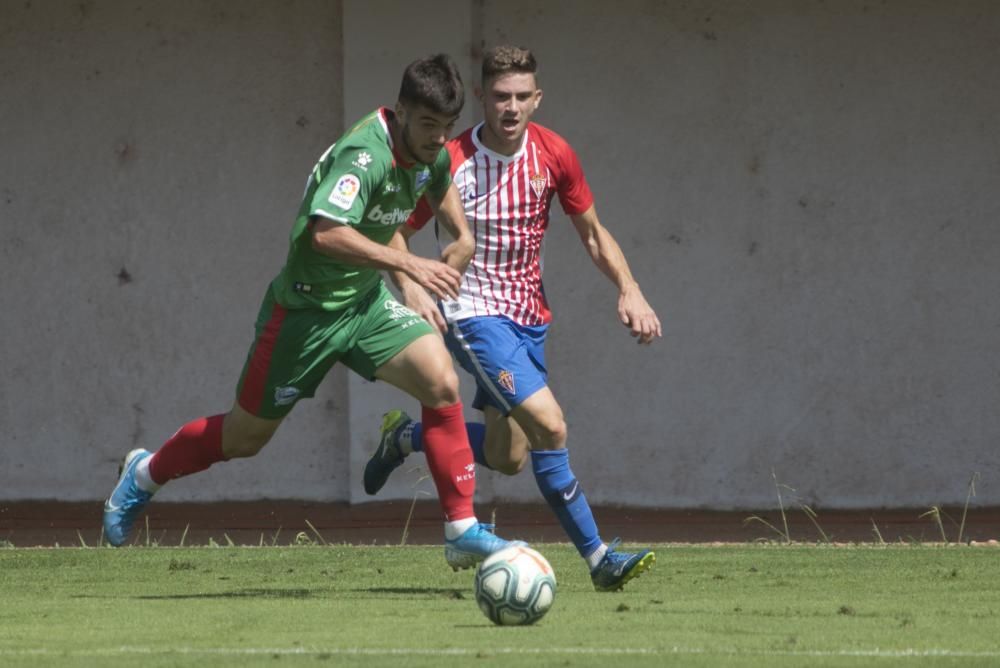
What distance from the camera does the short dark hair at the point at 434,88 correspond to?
19.7 feet

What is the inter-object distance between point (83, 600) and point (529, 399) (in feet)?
5.69

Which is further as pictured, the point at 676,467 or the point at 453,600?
the point at 676,467

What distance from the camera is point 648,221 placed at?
10.9m

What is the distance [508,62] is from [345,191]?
111 cm

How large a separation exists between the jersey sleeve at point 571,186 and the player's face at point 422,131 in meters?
0.98

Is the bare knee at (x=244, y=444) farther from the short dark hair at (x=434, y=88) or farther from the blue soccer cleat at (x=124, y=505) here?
the short dark hair at (x=434, y=88)

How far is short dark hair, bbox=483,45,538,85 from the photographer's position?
6801 millimetres

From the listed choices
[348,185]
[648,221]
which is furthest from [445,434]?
[648,221]

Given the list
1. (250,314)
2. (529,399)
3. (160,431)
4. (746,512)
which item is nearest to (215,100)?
(250,314)

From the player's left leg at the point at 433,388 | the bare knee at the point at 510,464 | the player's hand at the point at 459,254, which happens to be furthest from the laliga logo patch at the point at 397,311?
the bare knee at the point at 510,464

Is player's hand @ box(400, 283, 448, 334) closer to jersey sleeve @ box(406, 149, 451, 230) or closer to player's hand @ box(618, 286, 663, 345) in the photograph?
jersey sleeve @ box(406, 149, 451, 230)

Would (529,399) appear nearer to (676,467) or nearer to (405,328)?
(405,328)

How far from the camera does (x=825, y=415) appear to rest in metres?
10.8

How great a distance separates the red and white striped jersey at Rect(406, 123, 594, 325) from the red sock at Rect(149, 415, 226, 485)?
1.02 meters
